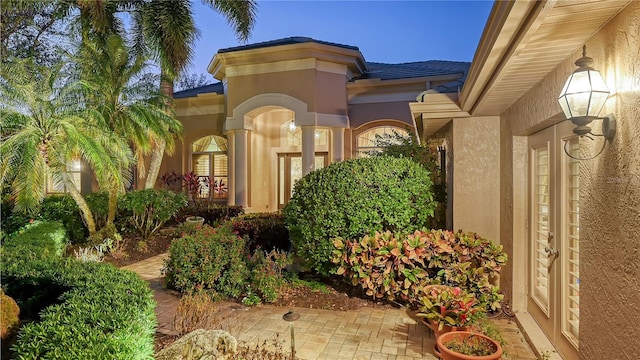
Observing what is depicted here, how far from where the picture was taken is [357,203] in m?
5.46

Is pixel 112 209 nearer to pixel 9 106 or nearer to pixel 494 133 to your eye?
pixel 9 106

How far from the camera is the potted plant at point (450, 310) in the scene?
3838mm

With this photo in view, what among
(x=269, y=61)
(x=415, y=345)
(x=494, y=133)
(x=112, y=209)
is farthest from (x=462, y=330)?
(x=269, y=61)

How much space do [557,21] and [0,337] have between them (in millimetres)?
5164

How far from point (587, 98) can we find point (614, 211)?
833 mm

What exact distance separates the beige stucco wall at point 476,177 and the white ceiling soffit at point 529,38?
1486 mm

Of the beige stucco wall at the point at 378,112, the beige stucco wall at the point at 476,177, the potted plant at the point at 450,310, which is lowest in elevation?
the potted plant at the point at 450,310

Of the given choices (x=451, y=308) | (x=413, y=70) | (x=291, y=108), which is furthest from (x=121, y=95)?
(x=413, y=70)

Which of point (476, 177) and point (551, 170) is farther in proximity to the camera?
point (476, 177)

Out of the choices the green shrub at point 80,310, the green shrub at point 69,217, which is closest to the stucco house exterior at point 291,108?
the green shrub at point 69,217

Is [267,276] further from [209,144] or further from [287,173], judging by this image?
[209,144]

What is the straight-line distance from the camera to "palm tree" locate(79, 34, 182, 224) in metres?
9.84

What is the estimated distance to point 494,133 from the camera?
18.6 ft

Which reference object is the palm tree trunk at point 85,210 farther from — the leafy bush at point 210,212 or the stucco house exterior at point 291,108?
the stucco house exterior at point 291,108
